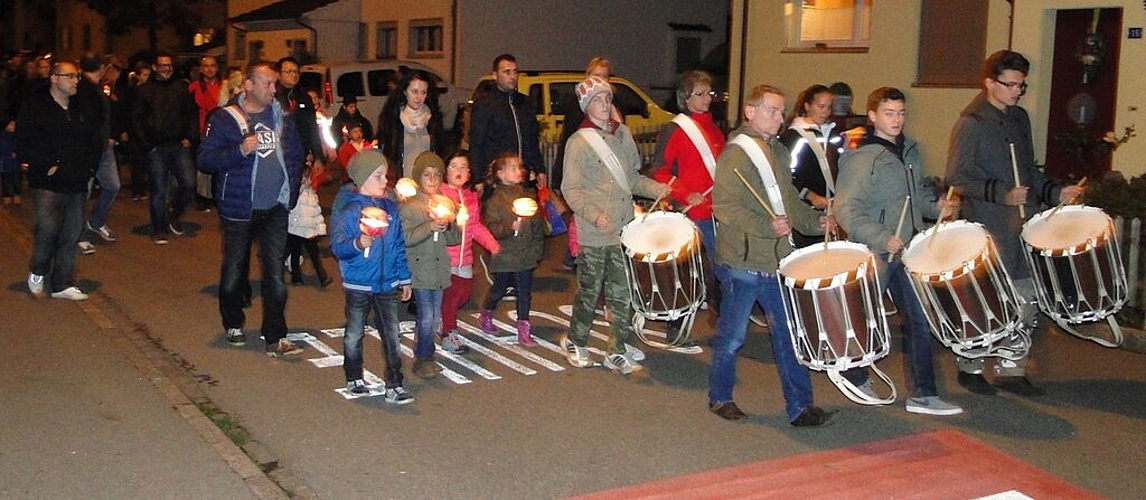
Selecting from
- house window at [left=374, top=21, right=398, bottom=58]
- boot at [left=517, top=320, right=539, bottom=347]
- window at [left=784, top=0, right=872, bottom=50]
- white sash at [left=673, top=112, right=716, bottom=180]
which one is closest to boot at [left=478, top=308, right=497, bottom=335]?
boot at [left=517, top=320, right=539, bottom=347]

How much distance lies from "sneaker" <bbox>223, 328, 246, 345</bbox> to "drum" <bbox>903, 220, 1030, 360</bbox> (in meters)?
4.67

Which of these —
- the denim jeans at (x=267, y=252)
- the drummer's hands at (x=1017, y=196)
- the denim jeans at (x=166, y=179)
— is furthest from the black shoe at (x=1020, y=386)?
the denim jeans at (x=166, y=179)

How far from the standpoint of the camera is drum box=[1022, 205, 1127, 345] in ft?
24.2

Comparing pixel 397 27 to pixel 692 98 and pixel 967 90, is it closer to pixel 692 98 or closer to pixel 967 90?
pixel 967 90

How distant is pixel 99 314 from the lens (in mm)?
10031

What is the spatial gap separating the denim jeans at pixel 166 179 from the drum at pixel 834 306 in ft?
30.6

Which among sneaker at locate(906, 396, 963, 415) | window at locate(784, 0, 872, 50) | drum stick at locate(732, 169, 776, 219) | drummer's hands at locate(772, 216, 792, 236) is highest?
window at locate(784, 0, 872, 50)

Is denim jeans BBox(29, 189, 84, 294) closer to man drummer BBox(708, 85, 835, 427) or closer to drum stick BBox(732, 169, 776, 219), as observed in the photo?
man drummer BBox(708, 85, 835, 427)

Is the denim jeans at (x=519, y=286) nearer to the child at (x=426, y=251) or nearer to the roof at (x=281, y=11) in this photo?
the child at (x=426, y=251)

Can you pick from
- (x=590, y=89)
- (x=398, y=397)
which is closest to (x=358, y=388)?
(x=398, y=397)

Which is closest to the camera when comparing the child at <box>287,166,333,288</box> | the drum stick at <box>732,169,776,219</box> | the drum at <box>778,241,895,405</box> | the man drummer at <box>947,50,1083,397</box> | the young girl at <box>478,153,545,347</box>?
the drum at <box>778,241,895,405</box>

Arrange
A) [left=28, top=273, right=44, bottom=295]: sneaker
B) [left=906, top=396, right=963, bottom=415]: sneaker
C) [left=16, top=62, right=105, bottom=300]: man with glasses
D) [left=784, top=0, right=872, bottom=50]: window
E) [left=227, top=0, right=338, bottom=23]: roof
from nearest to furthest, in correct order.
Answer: [left=906, top=396, right=963, bottom=415]: sneaker < [left=16, top=62, right=105, bottom=300]: man with glasses < [left=28, top=273, right=44, bottom=295]: sneaker < [left=784, top=0, right=872, bottom=50]: window < [left=227, top=0, right=338, bottom=23]: roof

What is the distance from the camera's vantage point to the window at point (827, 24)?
16969 mm

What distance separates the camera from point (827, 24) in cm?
1756
